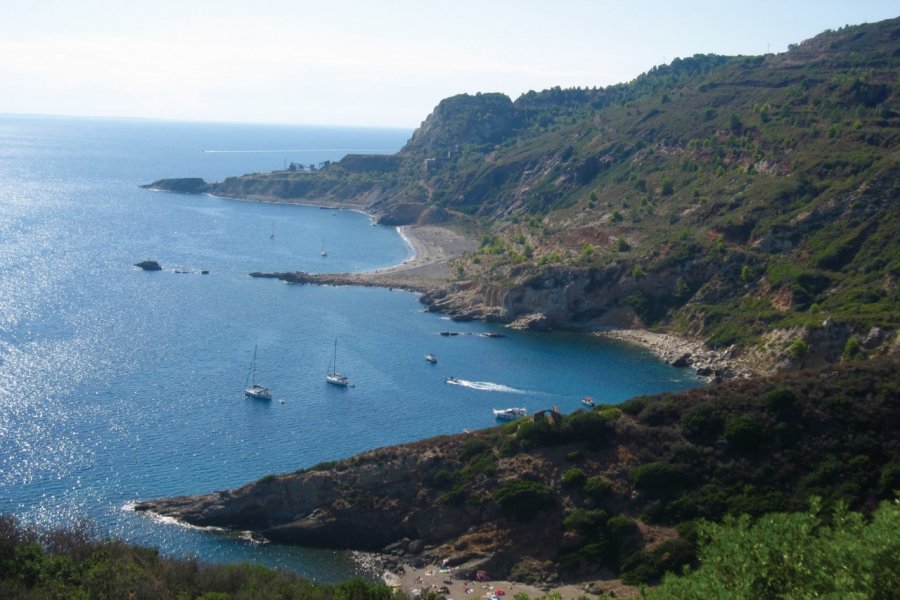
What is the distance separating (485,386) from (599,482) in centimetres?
3375

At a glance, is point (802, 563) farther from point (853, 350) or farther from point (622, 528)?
point (853, 350)

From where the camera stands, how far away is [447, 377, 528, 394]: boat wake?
265 feet

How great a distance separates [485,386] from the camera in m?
82.0

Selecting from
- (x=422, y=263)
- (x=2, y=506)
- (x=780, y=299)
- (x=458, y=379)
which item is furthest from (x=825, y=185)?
(x=2, y=506)

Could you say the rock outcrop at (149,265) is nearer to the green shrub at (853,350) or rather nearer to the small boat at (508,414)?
the small boat at (508,414)

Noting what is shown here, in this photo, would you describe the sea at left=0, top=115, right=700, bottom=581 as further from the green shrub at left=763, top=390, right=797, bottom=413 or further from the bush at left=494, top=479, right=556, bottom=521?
the green shrub at left=763, top=390, right=797, bottom=413

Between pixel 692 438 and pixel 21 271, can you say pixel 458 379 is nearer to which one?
pixel 692 438

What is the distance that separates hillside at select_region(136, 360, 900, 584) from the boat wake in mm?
23956

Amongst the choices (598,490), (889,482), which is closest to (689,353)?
(598,490)

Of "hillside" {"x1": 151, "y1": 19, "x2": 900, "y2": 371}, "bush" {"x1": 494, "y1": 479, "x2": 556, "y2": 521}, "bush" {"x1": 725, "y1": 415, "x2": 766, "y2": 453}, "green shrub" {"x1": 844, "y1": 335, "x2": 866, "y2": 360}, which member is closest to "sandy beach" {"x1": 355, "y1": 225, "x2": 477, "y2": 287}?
"hillside" {"x1": 151, "y1": 19, "x2": 900, "y2": 371}

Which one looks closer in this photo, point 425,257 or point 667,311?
point 667,311

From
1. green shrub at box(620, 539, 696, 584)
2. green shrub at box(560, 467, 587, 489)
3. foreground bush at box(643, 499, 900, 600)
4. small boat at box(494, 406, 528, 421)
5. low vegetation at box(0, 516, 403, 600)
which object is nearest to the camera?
foreground bush at box(643, 499, 900, 600)

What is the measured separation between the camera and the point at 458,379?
83.7m

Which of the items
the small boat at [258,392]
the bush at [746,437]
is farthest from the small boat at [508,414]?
the bush at [746,437]
